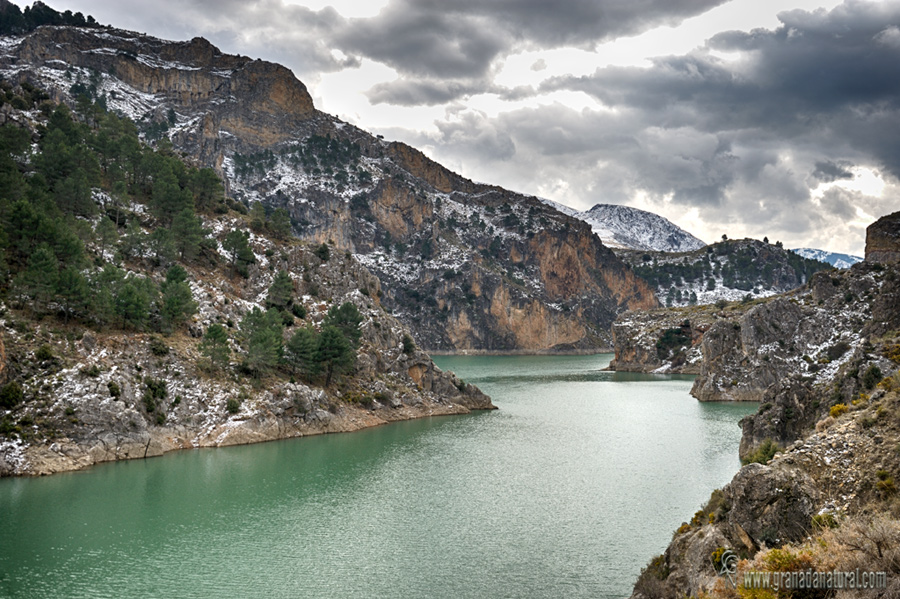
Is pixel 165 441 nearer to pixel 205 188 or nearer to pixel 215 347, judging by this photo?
pixel 215 347

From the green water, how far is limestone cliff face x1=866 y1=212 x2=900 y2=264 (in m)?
69.5

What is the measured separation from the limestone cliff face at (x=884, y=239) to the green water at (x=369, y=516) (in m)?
69.5

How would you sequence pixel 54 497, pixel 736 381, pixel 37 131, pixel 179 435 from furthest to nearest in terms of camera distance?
pixel 736 381
pixel 37 131
pixel 179 435
pixel 54 497

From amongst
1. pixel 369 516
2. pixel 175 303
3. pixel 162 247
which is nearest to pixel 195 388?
pixel 175 303

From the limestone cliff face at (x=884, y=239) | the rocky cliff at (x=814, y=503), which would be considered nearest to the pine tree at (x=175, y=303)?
the rocky cliff at (x=814, y=503)

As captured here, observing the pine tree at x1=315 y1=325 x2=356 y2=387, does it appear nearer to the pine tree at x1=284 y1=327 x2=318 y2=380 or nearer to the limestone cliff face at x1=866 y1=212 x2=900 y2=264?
the pine tree at x1=284 y1=327 x2=318 y2=380

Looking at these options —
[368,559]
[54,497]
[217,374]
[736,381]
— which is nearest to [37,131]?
[217,374]

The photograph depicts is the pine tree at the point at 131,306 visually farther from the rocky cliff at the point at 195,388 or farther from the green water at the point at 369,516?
the green water at the point at 369,516

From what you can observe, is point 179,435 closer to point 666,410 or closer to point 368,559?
point 368,559

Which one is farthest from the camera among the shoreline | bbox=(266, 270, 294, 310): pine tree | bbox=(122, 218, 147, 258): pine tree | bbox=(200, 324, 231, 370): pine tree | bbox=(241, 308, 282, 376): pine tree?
bbox=(266, 270, 294, 310): pine tree

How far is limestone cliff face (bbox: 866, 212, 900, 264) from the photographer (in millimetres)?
115812

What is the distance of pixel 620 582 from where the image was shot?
96.7 feet

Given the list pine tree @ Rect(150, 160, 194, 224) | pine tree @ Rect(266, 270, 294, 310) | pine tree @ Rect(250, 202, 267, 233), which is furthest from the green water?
pine tree @ Rect(150, 160, 194, 224)

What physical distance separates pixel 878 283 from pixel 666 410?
1538 inches
